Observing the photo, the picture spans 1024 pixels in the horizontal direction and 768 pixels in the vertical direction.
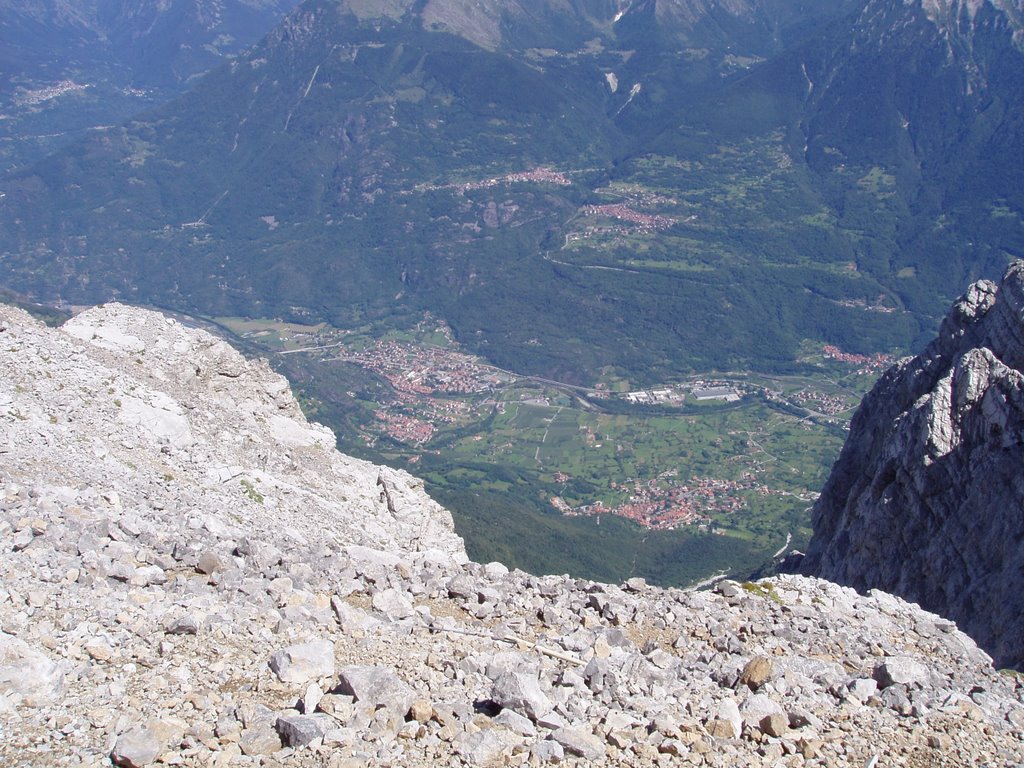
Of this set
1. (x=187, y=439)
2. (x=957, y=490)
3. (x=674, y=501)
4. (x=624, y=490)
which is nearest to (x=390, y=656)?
(x=187, y=439)

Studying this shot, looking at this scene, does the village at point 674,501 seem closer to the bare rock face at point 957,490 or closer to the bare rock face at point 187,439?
the bare rock face at point 957,490

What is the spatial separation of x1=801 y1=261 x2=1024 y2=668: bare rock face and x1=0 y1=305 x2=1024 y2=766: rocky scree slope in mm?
14317

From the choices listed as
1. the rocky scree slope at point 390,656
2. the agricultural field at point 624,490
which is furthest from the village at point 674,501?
the rocky scree slope at point 390,656

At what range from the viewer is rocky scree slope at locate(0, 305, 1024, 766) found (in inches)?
635

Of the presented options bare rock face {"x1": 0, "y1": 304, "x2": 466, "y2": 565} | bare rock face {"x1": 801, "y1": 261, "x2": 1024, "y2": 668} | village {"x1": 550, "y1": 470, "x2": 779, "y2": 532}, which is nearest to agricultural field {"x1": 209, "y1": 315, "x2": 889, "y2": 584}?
village {"x1": 550, "y1": 470, "x2": 779, "y2": 532}

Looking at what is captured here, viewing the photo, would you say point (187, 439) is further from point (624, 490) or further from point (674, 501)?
point (624, 490)

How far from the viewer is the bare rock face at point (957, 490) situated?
3884 centimetres

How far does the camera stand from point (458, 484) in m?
164

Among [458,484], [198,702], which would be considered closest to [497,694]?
[198,702]

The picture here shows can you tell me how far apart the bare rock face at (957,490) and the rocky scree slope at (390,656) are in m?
14.3

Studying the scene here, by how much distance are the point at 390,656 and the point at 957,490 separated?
3335 centimetres

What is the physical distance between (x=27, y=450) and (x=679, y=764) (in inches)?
830

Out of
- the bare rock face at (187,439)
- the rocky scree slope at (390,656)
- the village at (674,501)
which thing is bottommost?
the village at (674,501)

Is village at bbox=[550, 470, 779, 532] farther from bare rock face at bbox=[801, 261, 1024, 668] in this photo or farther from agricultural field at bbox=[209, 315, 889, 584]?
bare rock face at bbox=[801, 261, 1024, 668]
